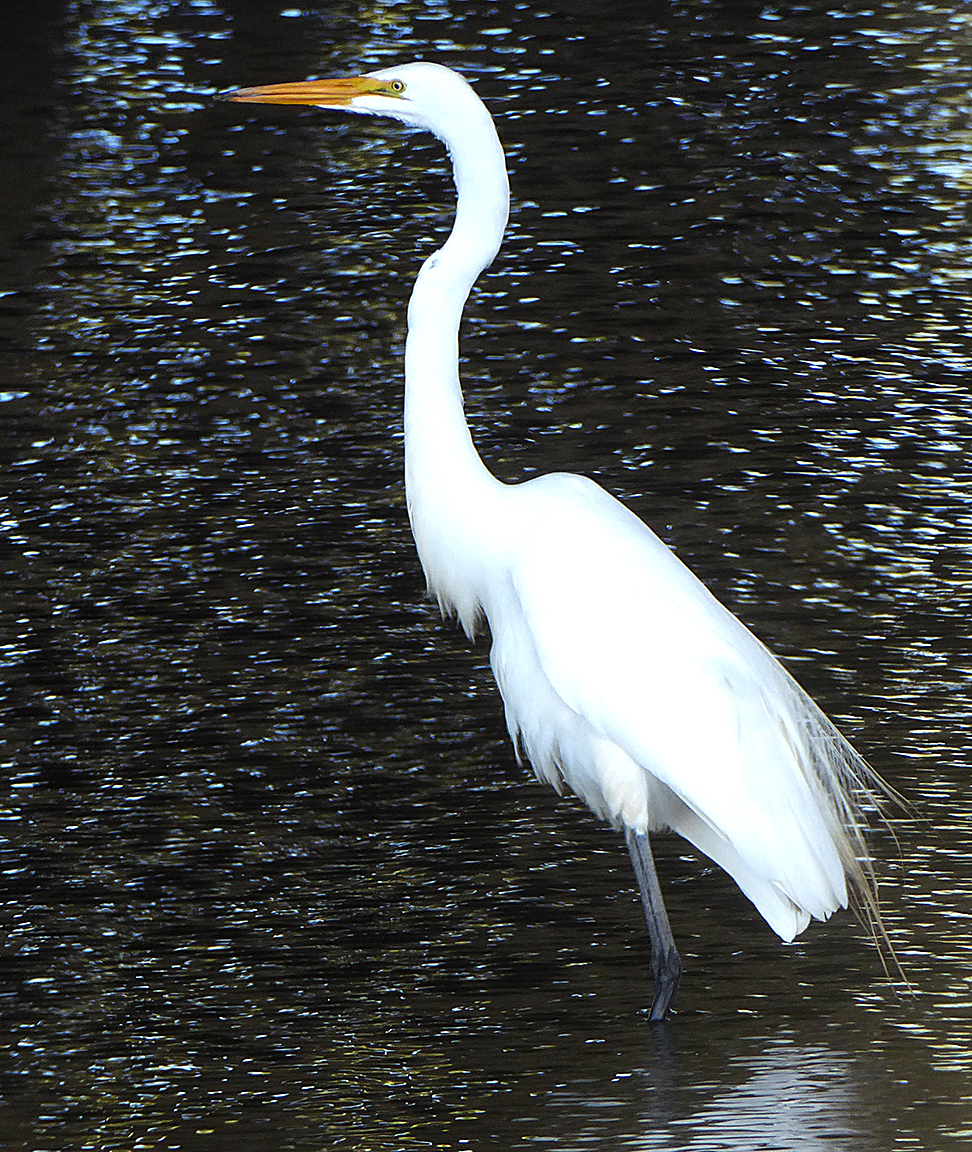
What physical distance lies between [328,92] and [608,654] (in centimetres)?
111

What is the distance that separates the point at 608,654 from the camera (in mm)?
3230

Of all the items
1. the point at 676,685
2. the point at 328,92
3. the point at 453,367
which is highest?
the point at 328,92

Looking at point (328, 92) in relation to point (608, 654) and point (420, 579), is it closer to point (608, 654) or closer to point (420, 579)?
point (608, 654)

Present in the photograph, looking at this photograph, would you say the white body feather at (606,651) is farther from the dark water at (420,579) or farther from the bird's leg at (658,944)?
the dark water at (420,579)

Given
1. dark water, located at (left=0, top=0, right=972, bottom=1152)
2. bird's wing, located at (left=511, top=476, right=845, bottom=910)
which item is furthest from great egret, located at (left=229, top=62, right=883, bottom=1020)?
dark water, located at (left=0, top=0, right=972, bottom=1152)

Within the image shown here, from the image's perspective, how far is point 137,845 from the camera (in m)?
3.82

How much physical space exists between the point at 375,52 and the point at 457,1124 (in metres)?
7.29

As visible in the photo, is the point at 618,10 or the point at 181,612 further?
the point at 618,10

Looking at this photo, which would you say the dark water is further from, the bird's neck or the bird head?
the bird head

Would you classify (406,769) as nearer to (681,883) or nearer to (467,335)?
(681,883)

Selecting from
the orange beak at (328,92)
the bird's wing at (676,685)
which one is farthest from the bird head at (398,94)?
the bird's wing at (676,685)

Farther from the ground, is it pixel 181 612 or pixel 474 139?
pixel 474 139

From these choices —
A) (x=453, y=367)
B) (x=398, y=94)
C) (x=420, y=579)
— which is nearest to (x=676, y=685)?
(x=453, y=367)

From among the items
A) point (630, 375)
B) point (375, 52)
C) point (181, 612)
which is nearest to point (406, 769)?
point (181, 612)
